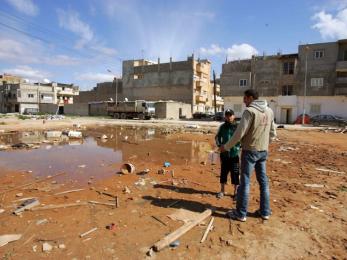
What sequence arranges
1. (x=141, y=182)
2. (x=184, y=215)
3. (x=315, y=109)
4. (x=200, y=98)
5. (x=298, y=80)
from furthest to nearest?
(x=200, y=98) < (x=298, y=80) < (x=315, y=109) < (x=141, y=182) < (x=184, y=215)

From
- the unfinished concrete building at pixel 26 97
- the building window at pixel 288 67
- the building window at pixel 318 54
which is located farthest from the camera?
the unfinished concrete building at pixel 26 97

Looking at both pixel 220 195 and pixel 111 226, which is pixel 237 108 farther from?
pixel 111 226

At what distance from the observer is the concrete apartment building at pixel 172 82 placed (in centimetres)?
5638

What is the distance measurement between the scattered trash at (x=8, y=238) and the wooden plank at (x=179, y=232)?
1907 mm

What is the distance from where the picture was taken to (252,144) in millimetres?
4211

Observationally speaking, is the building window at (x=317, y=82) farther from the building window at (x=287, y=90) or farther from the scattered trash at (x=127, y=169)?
the scattered trash at (x=127, y=169)

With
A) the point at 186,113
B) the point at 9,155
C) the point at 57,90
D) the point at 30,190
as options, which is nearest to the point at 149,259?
the point at 30,190

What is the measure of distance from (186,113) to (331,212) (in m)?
47.1

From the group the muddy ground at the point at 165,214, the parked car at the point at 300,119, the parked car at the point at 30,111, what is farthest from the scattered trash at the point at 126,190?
the parked car at the point at 30,111

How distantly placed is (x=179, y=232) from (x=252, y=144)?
1685 mm

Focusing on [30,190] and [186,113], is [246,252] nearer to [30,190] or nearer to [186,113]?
[30,190]

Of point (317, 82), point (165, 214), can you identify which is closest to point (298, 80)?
point (317, 82)

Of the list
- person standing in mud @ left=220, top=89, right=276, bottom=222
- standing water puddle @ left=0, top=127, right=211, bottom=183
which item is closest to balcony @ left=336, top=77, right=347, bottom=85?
standing water puddle @ left=0, top=127, right=211, bottom=183

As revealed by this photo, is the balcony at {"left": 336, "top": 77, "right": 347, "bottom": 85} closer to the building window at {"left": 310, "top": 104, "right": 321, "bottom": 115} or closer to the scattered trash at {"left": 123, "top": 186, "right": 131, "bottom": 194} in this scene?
the building window at {"left": 310, "top": 104, "right": 321, "bottom": 115}
